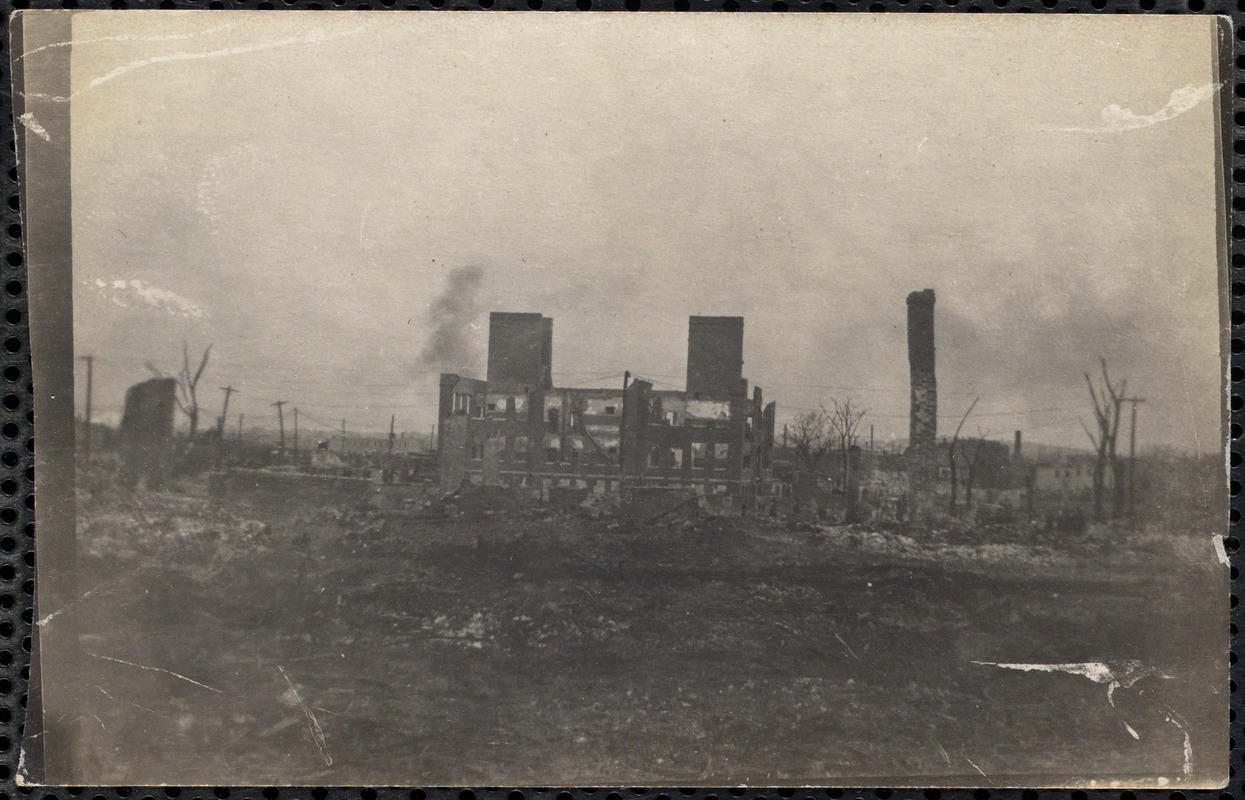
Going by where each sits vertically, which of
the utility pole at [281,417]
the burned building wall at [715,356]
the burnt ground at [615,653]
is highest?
the burned building wall at [715,356]

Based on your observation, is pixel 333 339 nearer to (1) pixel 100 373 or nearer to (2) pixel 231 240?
(2) pixel 231 240

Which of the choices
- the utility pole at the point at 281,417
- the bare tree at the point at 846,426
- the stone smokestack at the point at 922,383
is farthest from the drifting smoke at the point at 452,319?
the stone smokestack at the point at 922,383

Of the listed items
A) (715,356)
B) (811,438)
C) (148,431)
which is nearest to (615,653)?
(811,438)

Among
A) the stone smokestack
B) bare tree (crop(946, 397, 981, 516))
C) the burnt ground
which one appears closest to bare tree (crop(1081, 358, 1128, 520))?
the burnt ground

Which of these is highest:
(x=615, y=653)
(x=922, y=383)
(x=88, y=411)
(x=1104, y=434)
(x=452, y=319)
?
(x=452, y=319)

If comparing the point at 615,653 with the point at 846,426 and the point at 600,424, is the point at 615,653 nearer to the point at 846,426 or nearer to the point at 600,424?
the point at 600,424

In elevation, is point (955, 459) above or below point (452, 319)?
below

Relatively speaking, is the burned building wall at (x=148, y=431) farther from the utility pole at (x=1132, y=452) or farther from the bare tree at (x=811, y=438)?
the utility pole at (x=1132, y=452)
